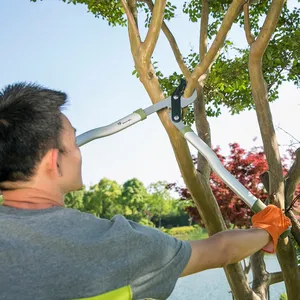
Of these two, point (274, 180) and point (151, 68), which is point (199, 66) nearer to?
point (151, 68)

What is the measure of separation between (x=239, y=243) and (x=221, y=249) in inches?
3.5

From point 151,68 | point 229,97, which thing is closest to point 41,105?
point 151,68

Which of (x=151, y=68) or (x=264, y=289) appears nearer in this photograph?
(x=151, y=68)

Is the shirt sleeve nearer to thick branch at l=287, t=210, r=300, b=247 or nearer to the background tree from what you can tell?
thick branch at l=287, t=210, r=300, b=247

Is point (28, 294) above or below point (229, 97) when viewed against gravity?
below

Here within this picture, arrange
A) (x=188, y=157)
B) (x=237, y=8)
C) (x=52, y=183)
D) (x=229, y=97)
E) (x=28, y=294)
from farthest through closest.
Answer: (x=229, y=97) < (x=188, y=157) < (x=237, y=8) < (x=52, y=183) < (x=28, y=294)

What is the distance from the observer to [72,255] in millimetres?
1196

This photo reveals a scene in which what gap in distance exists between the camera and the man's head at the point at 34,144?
4.28 ft

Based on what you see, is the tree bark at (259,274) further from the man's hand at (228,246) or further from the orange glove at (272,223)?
the man's hand at (228,246)

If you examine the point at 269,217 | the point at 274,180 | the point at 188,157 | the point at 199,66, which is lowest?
the point at 269,217

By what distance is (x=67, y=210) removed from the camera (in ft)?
4.16

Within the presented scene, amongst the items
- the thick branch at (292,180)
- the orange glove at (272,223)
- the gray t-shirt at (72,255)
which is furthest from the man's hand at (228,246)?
the thick branch at (292,180)

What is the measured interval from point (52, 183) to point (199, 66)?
9.59ft

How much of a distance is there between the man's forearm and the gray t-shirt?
0.25m
